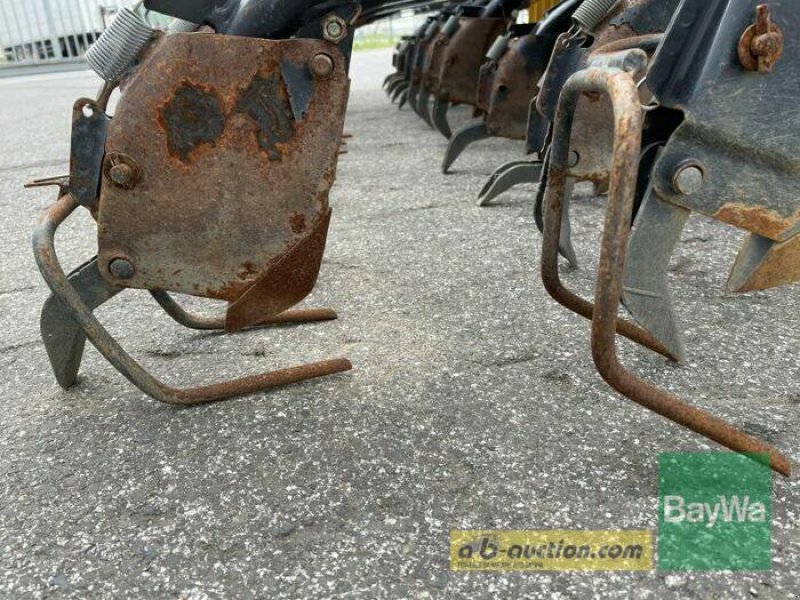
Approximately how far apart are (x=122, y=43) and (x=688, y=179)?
68 cm

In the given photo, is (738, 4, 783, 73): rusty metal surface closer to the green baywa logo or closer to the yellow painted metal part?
the green baywa logo

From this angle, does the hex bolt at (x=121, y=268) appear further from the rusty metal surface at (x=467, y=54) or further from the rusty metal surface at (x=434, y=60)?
the rusty metal surface at (x=434, y=60)

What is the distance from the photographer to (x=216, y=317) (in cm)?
140

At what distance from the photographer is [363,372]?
3.77 feet

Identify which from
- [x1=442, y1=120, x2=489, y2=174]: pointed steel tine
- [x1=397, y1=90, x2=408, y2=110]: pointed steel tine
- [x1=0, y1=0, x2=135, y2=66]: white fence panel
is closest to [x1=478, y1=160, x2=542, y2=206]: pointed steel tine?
[x1=442, y1=120, x2=489, y2=174]: pointed steel tine

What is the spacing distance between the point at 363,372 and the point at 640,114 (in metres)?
0.64

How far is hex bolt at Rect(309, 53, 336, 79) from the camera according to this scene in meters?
0.83

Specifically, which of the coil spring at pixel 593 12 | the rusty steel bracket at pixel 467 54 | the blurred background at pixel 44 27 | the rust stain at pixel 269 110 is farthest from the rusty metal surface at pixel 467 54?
the blurred background at pixel 44 27

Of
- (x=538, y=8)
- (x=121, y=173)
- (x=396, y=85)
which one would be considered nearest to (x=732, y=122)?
(x=121, y=173)

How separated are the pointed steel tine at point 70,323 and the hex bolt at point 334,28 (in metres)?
0.44

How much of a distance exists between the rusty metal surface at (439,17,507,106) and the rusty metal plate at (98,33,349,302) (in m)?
2.34

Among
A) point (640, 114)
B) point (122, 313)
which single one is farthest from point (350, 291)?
point (640, 114)

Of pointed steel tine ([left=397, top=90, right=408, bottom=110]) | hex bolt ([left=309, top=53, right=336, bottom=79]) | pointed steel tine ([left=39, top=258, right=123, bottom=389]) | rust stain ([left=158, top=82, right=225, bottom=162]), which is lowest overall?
pointed steel tine ([left=397, top=90, right=408, bottom=110])

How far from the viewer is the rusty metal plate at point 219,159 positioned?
817 mm
